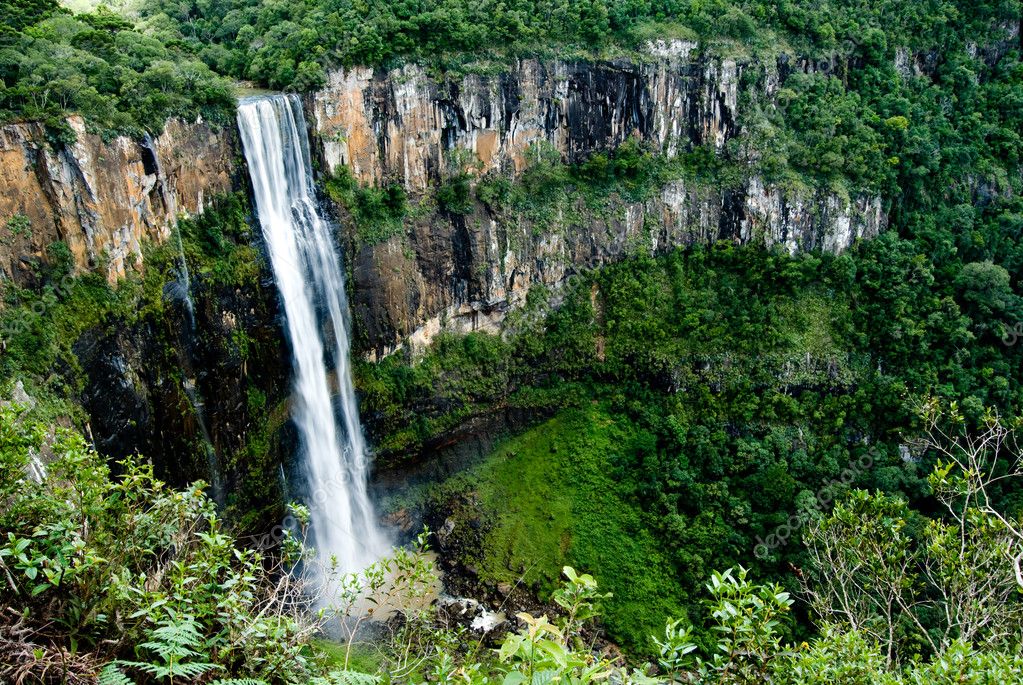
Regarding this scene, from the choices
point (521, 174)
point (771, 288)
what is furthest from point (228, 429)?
point (771, 288)

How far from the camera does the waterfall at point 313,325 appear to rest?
19.1 metres

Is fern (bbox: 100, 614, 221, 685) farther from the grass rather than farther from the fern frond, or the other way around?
the grass

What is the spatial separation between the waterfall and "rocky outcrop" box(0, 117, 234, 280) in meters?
1.09

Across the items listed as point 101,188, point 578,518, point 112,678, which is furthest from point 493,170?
point 112,678

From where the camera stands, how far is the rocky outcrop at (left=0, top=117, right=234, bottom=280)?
13.8 metres

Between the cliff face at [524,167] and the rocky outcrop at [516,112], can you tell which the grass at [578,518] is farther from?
the rocky outcrop at [516,112]

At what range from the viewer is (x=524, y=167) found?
24.8m

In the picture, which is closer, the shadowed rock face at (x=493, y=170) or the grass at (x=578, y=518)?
the shadowed rock face at (x=493, y=170)

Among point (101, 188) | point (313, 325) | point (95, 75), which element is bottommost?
point (313, 325)

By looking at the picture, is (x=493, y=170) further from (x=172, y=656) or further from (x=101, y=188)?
(x=172, y=656)

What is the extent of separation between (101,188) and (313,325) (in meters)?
6.38

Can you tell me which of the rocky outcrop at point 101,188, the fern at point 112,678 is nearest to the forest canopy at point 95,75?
the rocky outcrop at point 101,188

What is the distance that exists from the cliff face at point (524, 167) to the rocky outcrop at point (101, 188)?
12.4 feet

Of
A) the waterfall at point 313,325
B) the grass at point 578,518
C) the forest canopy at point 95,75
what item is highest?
the forest canopy at point 95,75
